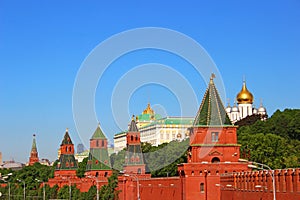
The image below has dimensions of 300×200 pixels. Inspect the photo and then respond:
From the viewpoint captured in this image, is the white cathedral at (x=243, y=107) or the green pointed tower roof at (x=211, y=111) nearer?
the green pointed tower roof at (x=211, y=111)

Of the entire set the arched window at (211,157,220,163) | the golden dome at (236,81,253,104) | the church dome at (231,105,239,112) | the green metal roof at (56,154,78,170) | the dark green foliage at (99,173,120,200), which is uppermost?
the golden dome at (236,81,253,104)

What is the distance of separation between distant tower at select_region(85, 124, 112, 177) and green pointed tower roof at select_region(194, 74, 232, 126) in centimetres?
3661

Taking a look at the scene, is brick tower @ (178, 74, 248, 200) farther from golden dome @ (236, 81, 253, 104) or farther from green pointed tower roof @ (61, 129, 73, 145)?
golden dome @ (236, 81, 253, 104)

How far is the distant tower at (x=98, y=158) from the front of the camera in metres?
88.7

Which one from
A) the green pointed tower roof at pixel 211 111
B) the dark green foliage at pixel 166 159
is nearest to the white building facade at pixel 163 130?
the dark green foliage at pixel 166 159

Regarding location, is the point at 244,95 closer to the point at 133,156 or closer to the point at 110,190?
the point at 133,156

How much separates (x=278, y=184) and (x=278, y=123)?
168 ft

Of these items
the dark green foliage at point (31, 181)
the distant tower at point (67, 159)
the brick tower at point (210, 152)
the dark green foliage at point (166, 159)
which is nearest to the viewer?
the brick tower at point (210, 152)

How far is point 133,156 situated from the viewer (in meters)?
77.5

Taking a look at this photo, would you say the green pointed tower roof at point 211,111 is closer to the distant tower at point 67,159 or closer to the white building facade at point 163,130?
the distant tower at point 67,159

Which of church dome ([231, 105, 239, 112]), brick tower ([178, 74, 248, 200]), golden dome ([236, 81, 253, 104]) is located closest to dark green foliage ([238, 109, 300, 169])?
brick tower ([178, 74, 248, 200])

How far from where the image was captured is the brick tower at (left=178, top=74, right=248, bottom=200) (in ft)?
167

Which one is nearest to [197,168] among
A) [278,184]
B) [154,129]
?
[278,184]

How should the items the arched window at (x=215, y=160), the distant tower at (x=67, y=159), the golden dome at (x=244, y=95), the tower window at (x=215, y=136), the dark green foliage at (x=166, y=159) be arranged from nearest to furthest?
the arched window at (x=215, y=160)
the tower window at (x=215, y=136)
the dark green foliage at (x=166, y=159)
the distant tower at (x=67, y=159)
the golden dome at (x=244, y=95)
